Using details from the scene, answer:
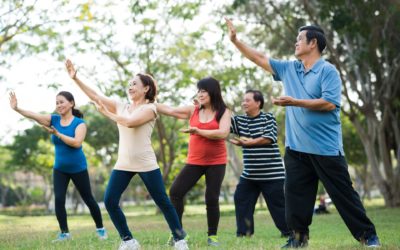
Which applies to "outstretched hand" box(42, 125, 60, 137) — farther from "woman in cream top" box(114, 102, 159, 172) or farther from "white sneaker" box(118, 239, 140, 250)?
"white sneaker" box(118, 239, 140, 250)

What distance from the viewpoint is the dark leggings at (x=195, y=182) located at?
26.6 ft

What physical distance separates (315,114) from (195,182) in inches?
89.7

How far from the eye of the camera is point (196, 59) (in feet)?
91.5

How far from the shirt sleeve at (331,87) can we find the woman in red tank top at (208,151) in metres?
1.97

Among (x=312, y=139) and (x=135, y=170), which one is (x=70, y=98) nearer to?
(x=135, y=170)

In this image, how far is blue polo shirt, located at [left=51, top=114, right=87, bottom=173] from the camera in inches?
360

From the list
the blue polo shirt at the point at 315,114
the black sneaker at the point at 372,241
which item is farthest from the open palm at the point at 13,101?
the black sneaker at the point at 372,241

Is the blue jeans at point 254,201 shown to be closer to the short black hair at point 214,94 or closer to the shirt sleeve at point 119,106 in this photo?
the short black hair at point 214,94

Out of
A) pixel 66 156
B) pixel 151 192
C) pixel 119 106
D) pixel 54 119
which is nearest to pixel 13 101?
pixel 54 119

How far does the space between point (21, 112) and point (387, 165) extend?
58.3ft

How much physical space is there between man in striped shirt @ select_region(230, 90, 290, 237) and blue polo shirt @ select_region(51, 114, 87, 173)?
2.15 metres

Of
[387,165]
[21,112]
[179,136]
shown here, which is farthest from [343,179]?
[179,136]

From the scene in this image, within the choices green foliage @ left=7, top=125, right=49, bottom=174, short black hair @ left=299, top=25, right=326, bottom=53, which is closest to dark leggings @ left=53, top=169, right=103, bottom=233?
short black hair @ left=299, top=25, right=326, bottom=53

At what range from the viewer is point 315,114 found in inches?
252
